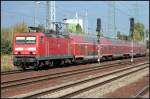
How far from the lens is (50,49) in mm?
35250

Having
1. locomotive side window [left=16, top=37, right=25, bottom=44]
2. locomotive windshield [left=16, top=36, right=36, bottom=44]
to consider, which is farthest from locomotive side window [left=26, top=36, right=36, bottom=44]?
locomotive side window [left=16, top=37, right=25, bottom=44]

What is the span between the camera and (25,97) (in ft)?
48.9

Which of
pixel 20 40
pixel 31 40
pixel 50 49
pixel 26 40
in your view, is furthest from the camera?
pixel 50 49

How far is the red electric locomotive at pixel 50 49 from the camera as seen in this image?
1299 inches

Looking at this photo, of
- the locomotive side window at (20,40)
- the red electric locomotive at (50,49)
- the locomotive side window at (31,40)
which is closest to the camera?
the red electric locomotive at (50,49)

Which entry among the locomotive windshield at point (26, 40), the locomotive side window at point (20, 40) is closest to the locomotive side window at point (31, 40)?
the locomotive windshield at point (26, 40)

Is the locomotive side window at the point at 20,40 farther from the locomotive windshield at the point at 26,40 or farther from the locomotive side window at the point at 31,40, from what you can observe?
the locomotive side window at the point at 31,40

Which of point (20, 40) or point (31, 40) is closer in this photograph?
point (31, 40)

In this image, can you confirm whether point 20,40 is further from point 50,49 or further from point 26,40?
point 50,49

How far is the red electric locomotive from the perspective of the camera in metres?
33.0

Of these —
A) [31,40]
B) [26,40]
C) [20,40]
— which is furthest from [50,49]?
[20,40]

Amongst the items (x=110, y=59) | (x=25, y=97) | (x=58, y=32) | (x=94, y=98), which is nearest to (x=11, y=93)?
(x=25, y=97)

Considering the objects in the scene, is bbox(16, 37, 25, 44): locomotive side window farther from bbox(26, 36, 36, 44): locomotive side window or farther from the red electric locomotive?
bbox(26, 36, 36, 44): locomotive side window

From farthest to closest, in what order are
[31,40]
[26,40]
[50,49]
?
[50,49], [26,40], [31,40]
